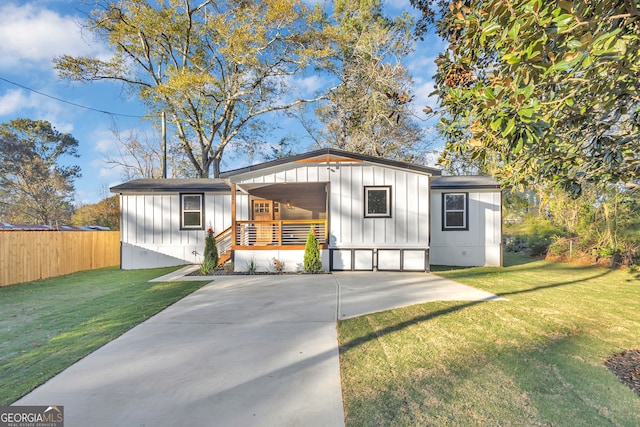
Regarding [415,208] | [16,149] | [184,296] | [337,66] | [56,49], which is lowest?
[184,296]

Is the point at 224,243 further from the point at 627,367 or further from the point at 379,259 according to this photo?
the point at 627,367

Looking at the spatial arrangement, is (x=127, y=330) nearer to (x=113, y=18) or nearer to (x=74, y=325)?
(x=74, y=325)

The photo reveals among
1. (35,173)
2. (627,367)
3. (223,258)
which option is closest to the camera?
(627,367)

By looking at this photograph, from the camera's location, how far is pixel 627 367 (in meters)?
2.76

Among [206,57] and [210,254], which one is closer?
[210,254]

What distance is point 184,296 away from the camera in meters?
5.68

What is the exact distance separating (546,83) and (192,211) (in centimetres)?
1048

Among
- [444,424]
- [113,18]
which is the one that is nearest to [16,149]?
[113,18]

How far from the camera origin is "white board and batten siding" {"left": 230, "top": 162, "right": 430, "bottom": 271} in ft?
27.7

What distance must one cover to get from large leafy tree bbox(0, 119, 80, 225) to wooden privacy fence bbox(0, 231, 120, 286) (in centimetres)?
1771

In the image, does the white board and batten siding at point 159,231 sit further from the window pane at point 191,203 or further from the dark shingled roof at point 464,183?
the dark shingled roof at point 464,183

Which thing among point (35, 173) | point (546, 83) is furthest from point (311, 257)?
point (35, 173)

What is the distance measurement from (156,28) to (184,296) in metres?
15.8

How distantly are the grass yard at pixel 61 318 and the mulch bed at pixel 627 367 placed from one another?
527 cm
